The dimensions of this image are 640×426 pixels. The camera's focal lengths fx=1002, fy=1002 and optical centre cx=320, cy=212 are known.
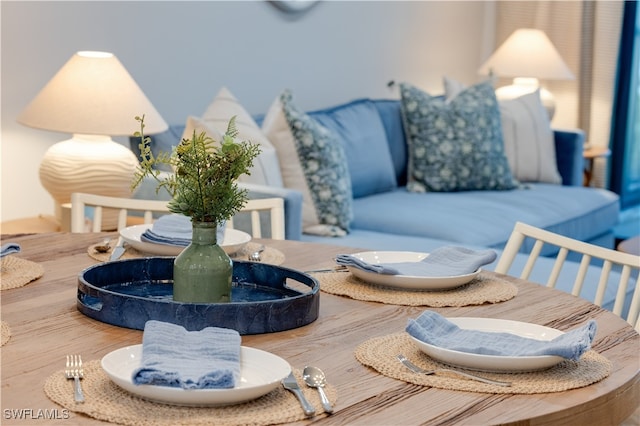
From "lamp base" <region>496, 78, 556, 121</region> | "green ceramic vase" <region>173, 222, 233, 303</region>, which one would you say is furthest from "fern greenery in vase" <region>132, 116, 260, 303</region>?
"lamp base" <region>496, 78, 556, 121</region>

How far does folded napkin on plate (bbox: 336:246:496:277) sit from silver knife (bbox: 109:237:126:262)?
395 mm

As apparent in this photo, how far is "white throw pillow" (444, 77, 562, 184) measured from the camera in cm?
461

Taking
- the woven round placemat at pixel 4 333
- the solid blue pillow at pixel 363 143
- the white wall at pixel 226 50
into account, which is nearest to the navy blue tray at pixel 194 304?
the woven round placemat at pixel 4 333

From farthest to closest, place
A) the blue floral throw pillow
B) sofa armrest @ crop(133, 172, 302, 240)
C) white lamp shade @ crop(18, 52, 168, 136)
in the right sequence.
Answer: the blue floral throw pillow → sofa armrest @ crop(133, 172, 302, 240) → white lamp shade @ crop(18, 52, 168, 136)

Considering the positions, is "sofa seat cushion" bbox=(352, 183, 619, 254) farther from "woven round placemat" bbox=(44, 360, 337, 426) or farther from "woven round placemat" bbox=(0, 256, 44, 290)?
"woven round placemat" bbox=(44, 360, 337, 426)

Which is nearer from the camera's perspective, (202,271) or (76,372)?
(76,372)

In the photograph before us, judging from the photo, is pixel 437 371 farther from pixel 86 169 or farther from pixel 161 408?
pixel 86 169

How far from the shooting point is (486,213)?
386cm

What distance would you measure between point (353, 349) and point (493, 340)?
188 millimetres

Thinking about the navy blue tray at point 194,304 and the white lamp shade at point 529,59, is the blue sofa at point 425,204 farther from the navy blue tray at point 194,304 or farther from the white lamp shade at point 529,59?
the navy blue tray at point 194,304

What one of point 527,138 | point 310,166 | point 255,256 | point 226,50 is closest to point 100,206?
point 255,256

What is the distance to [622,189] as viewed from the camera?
5973 millimetres

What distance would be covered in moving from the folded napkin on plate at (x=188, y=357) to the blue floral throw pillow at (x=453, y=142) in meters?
3.08

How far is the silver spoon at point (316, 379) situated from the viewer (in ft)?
3.75
